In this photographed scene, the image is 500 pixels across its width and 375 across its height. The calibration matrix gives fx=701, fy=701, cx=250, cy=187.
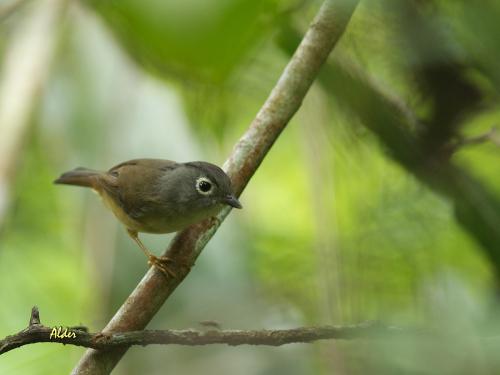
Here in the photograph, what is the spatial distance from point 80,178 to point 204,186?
41.6 inches

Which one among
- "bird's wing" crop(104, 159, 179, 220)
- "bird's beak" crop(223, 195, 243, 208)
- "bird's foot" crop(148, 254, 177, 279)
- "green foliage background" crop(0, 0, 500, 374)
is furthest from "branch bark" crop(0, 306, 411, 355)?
"bird's wing" crop(104, 159, 179, 220)

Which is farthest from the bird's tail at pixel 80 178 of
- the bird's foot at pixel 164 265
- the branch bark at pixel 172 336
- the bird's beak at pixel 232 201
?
the branch bark at pixel 172 336

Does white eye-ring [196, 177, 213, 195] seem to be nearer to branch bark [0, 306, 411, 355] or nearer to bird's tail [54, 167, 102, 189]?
bird's tail [54, 167, 102, 189]

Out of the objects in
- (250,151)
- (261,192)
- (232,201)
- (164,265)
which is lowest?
(261,192)

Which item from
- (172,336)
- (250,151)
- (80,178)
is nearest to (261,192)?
(80,178)

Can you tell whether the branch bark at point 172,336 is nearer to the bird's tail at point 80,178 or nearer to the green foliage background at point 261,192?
the green foliage background at point 261,192

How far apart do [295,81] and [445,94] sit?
63.0 inches

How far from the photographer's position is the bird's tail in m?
4.35

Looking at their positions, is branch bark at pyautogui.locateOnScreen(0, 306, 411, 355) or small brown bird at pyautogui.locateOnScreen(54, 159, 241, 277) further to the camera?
small brown bird at pyautogui.locateOnScreen(54, 159, 241, 277)

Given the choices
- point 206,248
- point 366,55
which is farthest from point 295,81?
point 206,248

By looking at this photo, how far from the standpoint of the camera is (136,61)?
4059 millimetres

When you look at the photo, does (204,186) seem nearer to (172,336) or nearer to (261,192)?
(172,336)

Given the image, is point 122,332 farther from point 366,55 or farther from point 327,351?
point 366,55

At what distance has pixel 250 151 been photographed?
3.17m
